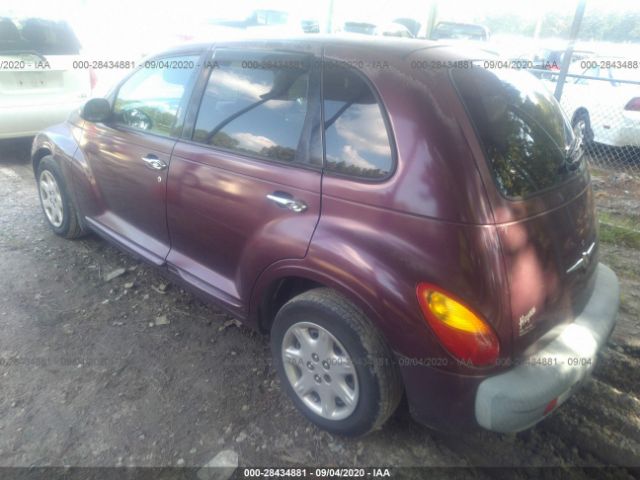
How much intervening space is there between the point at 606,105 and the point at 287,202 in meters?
6.44

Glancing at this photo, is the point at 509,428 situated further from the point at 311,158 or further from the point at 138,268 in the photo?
the point at 138,268

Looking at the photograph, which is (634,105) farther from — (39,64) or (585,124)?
(39,64)

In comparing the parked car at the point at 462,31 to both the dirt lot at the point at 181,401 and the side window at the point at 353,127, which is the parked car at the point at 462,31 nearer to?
the dirt lot at the point at 181,401

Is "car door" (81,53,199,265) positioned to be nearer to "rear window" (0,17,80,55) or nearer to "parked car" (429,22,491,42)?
"rear window" (0,17,80,55)

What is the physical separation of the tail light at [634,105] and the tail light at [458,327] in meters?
6.19

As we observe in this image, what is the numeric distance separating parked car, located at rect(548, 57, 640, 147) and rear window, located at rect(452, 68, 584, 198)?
439 centimetres

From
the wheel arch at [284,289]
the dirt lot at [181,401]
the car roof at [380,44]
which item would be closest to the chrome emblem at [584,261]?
the dirt lot at [181,401]

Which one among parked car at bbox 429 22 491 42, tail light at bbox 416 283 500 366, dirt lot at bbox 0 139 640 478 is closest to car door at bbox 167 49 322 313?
dirt lot at bbox 0 139 640 478

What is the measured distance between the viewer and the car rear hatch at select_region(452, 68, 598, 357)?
1804 millimetres

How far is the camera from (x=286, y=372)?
7.82 ft

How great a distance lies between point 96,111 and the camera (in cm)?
319

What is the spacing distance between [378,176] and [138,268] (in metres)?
2.51

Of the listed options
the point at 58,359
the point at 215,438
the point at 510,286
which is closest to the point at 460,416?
the point at 510,286

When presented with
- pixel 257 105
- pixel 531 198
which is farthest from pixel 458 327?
pixel 257 105
